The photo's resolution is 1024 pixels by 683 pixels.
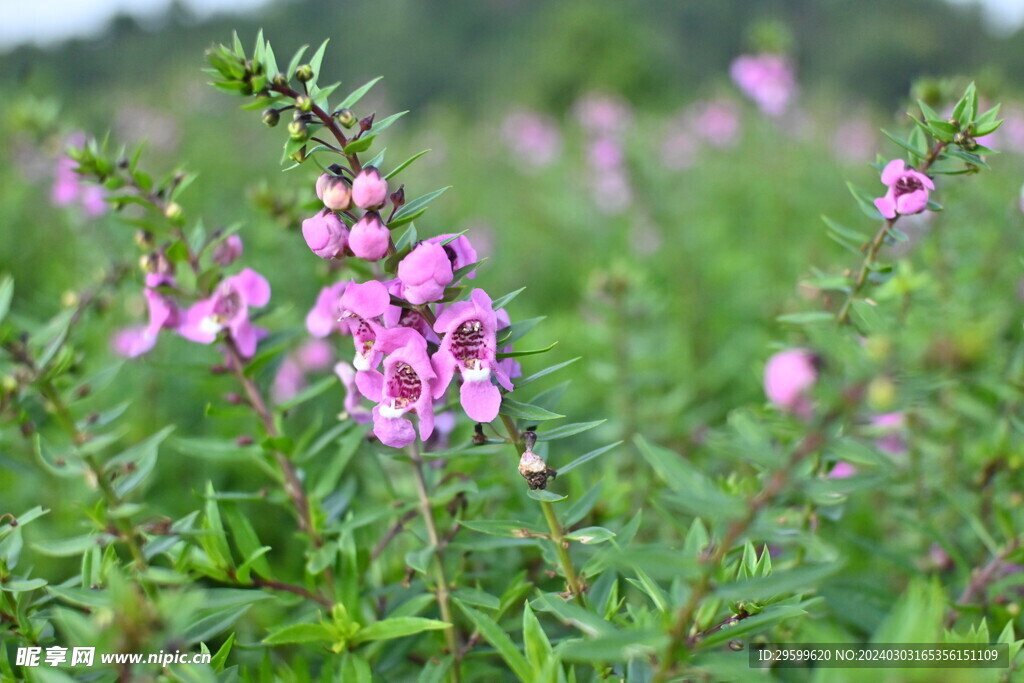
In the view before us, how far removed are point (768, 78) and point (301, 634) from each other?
4.86m

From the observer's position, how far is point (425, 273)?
1.19 metres

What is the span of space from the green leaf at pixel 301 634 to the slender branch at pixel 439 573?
23cm

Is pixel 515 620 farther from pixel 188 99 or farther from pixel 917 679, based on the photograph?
pixel 188 99

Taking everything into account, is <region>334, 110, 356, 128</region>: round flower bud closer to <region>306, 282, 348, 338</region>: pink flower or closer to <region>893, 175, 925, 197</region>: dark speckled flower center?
<region>306, 282, 348, 338</region>: pink flower

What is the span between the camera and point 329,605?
166 centimetres

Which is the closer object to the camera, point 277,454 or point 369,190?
point 369,190

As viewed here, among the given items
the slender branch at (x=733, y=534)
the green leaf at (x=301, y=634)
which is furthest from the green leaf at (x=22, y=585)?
the slender branch at (x=733, y=534)

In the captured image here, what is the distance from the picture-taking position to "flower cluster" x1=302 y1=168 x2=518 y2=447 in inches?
48.1

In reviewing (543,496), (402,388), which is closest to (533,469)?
(543,496)

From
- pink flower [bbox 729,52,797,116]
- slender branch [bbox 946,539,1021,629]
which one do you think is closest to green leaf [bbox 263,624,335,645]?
slender branch [bbox 946,539,1021,629]

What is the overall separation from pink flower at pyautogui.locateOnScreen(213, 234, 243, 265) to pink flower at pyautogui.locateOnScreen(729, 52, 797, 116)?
4.24 metres

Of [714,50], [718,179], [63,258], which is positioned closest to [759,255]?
[718,179]

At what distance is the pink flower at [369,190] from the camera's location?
1214 millimetres

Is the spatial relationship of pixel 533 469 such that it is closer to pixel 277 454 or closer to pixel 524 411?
pixel 524 411
